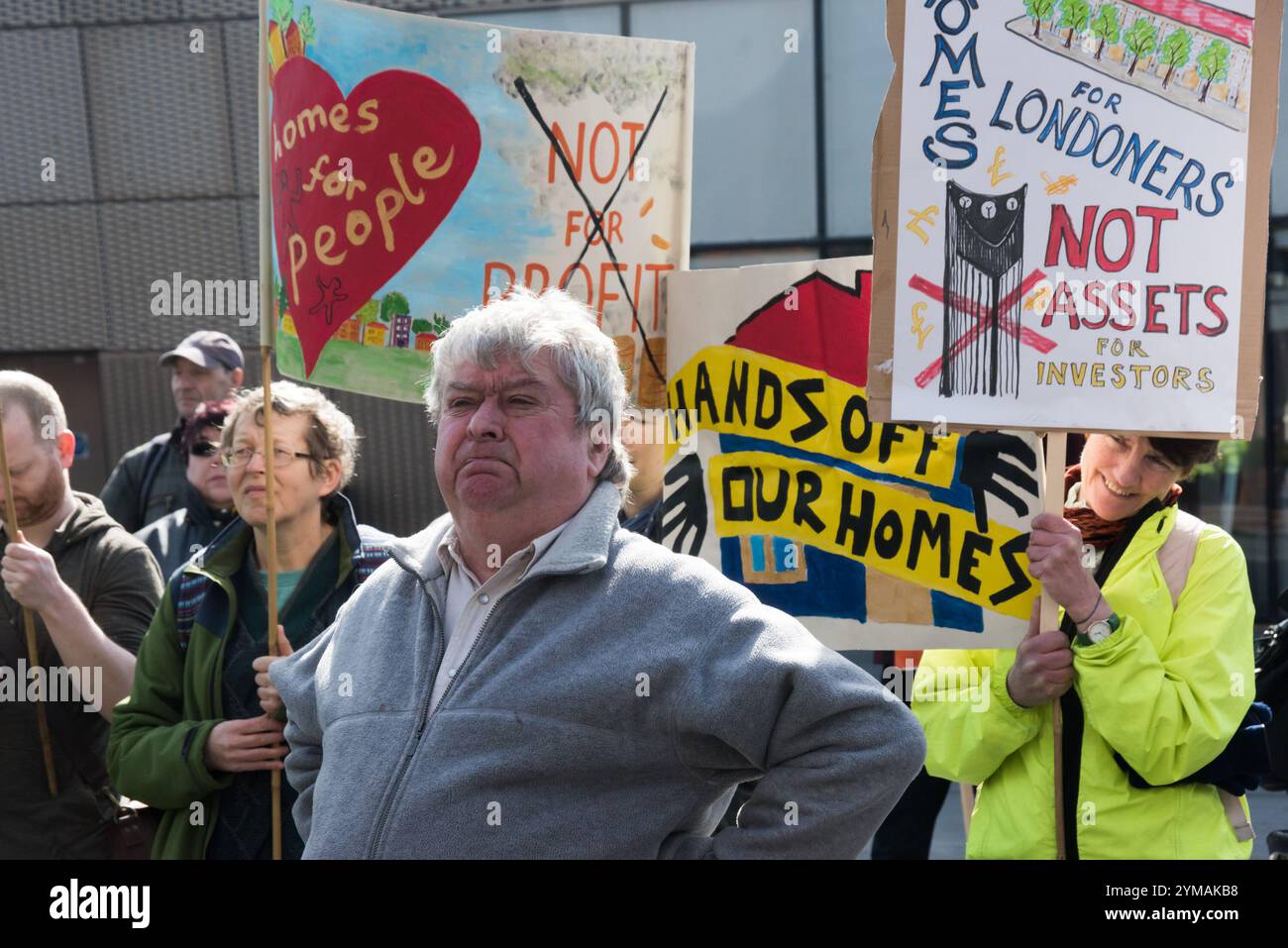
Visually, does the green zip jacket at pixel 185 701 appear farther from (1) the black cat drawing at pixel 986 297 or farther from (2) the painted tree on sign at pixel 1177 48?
(2) the painted tree on sign at pixel 1177 48

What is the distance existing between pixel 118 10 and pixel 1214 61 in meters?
7.52

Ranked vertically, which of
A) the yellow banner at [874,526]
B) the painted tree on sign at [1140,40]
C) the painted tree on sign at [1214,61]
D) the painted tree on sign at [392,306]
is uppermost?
the painted tree on sign at [1140,40]

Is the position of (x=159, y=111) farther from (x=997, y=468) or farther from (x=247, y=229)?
(x=997, y=468)

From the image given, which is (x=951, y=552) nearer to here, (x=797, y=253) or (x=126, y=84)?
(x=797, y=253)

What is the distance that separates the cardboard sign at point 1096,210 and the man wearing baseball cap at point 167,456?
115 inches

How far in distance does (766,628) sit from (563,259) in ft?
5.14

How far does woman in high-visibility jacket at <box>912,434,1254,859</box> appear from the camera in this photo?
2.96 m

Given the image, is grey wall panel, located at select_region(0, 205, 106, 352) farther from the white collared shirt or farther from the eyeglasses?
the white collared shirt

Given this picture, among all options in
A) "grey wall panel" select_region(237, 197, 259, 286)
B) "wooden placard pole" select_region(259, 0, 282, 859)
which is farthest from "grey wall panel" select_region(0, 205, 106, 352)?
"wooden placard pole" select_region(259, 0, 282, 859)

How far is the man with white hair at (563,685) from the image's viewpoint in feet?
7.22

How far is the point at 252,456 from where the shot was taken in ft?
11.5

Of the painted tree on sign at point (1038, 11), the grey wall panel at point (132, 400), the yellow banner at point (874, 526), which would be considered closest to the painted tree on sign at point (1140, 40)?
the painted tree on sign at point (1038, 11)

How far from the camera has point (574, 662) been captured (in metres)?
2.27
